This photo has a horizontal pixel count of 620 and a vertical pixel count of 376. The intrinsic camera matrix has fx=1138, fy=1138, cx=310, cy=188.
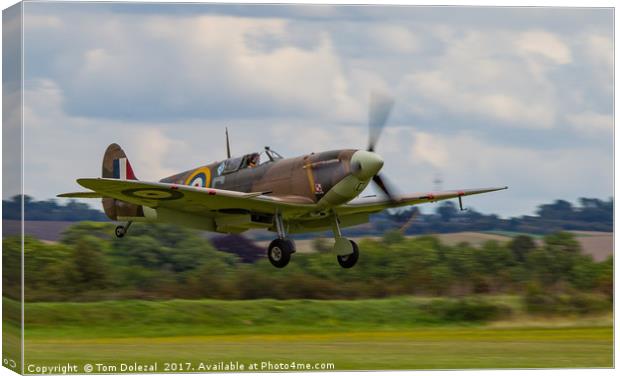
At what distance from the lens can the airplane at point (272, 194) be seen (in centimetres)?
1820

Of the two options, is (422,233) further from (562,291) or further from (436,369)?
(436,369)

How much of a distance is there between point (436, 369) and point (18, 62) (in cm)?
766

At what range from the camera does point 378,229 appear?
22875 millimetres

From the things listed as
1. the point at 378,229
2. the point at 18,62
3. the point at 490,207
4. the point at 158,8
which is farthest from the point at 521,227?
the point at 18,62

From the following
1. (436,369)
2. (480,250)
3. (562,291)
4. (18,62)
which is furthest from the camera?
(480,250)

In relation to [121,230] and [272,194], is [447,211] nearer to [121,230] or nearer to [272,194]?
[272,194]

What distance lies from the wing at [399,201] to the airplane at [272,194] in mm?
17

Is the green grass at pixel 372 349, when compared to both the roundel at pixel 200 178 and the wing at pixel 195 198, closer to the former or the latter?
the wing at pixel 195 198

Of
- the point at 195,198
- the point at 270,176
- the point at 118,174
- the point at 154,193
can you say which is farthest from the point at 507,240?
the point at 154,193

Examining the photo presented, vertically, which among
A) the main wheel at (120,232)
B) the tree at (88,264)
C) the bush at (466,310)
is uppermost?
the main wheel at (120,232)

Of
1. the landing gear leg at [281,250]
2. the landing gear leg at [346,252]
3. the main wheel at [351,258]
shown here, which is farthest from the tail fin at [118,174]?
the main wheel at [351,258]

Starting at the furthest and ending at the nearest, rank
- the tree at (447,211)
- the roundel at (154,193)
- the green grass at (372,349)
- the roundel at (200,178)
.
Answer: the tree at (447,211) → the roundel at (200,178) → the roundel at (154,193) → the green grass at (372,349)

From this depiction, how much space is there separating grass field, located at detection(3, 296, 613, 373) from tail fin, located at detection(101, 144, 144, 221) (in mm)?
1620

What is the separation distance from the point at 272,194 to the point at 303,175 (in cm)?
68
